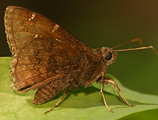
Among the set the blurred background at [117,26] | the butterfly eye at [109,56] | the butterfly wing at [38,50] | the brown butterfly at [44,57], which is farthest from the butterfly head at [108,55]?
the blurred background at [117,26]

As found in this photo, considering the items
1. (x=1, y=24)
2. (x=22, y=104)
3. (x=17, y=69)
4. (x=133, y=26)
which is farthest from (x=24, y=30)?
(x=133, y=26)

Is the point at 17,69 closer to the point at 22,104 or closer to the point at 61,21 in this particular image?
the point at 22,104

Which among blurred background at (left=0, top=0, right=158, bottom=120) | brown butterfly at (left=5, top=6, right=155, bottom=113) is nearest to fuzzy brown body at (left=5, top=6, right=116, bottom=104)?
brown butterfly at (left=5, top=6, right=155, bottom=113)

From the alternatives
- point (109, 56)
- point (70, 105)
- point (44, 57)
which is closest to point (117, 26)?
point (109, 56)

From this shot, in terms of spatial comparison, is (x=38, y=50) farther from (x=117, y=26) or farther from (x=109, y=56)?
(x=117, y=26)

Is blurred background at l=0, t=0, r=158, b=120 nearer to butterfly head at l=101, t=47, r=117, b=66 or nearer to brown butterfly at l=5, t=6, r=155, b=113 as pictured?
butterfly head at l=101, t=47, r=117, b=66

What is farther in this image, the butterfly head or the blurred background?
the blurred background

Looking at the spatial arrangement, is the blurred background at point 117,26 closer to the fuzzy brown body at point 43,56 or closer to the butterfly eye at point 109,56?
the butterfly eye at point 109,56
